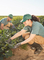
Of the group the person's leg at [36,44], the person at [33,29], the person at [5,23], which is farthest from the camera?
the person at [5,23]

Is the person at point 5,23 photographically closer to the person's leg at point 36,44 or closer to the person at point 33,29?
the person at point 33,29

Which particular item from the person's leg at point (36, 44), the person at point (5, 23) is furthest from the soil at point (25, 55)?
the person at point (5, 23)

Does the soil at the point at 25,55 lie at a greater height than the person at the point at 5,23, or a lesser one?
lesser

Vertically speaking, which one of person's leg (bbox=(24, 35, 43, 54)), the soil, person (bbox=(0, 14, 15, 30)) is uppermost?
person (bbox=(0, 14, 15, 30))

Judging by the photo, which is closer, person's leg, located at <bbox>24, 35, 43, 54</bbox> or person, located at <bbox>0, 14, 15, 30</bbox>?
person's leg, located at <bbox>24, 35, 43, 54</bbox>

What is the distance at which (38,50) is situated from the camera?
9.14ft

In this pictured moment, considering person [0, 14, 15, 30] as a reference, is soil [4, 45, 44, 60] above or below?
below

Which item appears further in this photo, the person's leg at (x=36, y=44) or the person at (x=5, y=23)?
the person at (x=5, y=23)

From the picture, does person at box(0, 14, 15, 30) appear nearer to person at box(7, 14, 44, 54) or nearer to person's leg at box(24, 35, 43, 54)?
person at box(7, 14, 44, 54)

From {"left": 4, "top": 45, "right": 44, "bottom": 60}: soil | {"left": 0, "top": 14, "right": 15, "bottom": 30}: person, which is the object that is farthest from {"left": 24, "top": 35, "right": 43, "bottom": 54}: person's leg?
{"left": 0, "top": 14, "right": 15, "bottom": 30}: person

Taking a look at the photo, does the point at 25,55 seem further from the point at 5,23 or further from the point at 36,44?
the point at 5,23

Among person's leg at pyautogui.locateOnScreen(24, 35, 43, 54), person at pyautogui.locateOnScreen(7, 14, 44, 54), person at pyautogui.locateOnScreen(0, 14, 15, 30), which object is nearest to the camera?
person at pyautogui.locateOnScreen(7, 14, 44, 54)

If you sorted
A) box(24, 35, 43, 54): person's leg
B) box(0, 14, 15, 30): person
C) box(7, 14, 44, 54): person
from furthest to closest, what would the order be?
box(0, 14, 15, 30): person → box(24, 35, 43, 54): person's leg → box(7, 14, 44, 54): person

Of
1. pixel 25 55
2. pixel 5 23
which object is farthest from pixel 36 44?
pixel 5 23
